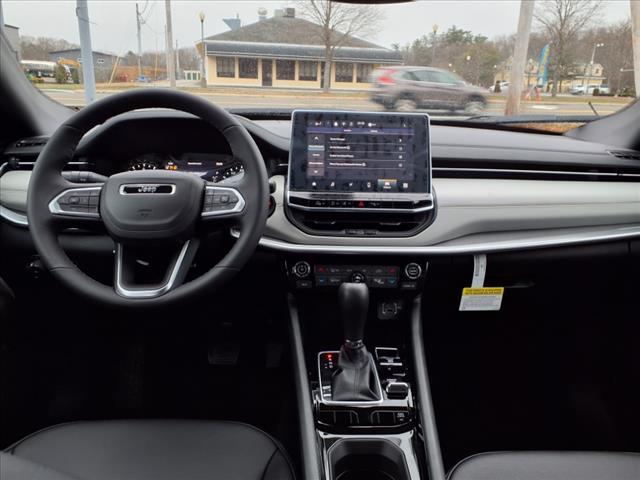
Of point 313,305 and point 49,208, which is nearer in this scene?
point 49,208

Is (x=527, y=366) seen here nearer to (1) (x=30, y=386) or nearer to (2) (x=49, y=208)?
(2) (x=49, y=208)

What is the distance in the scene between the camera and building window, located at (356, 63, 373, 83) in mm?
2014

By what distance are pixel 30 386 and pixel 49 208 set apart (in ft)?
3.51

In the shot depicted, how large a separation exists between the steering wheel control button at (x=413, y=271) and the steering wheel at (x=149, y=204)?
66 centimetres

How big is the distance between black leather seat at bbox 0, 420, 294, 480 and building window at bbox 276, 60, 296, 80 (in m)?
1.21

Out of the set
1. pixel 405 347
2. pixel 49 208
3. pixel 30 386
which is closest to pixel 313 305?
pixel 405 347

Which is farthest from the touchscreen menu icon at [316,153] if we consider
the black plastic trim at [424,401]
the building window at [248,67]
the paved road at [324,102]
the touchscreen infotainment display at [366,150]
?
the black plastic trim at [424,401]

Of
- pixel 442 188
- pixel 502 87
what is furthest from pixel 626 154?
pixel 442 188

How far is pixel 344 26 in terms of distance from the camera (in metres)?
1.95

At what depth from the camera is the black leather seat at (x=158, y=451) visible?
1392 millimetres

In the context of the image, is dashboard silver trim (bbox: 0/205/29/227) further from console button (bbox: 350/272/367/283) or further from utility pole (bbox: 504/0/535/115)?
utility pole (bbox: 504/0/535/115)

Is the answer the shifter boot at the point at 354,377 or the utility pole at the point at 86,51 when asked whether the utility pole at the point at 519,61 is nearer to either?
the shifter boot at the point at 354,377

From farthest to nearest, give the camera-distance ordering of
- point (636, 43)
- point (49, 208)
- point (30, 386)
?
1. point (30, 386)
2. point (636, 43)
3. point (49, 208)

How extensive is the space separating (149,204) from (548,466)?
1.32 meters
